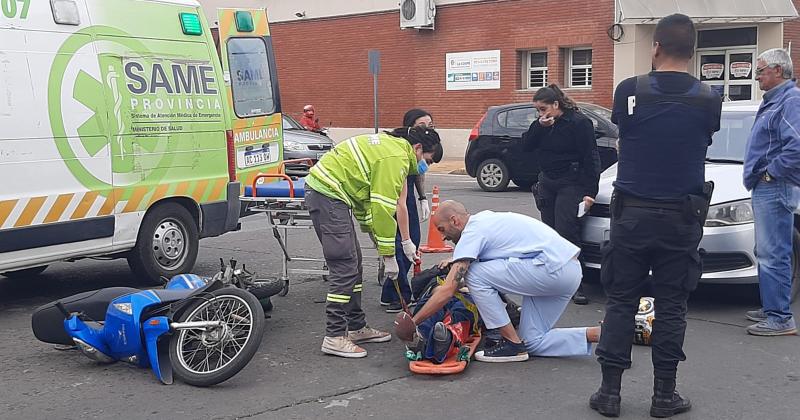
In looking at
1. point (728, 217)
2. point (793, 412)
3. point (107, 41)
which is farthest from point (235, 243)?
point (793, 412)

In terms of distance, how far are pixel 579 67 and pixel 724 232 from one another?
57.7ft

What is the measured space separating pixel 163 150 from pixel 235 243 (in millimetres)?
3060

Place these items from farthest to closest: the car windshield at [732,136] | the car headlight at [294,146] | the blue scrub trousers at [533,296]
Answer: the car headlight at [294,146] < the car windshield at [732,136] < the blue scrub trousers at [533,296]

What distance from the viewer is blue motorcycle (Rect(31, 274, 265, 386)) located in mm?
5465

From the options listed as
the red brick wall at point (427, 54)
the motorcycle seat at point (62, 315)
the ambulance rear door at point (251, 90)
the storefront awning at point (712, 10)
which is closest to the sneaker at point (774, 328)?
the motorcycle seat at point (62, 315)

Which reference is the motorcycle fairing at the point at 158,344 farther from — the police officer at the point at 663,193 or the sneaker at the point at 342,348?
the police officer at the point at 663,193

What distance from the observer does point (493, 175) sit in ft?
55.8

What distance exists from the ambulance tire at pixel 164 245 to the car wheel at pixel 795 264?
204 inches

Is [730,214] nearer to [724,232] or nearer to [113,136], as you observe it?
[724,232]

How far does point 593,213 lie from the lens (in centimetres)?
761

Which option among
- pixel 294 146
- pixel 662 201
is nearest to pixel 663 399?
pixel 662 201

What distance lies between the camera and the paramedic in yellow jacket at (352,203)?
19.3 ft

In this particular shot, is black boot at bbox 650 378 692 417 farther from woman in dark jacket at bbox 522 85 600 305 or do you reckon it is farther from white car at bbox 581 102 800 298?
woman in dark jacket at bbox 522 85 600 305

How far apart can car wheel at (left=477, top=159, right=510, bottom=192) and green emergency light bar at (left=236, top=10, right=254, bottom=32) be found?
741 cm
